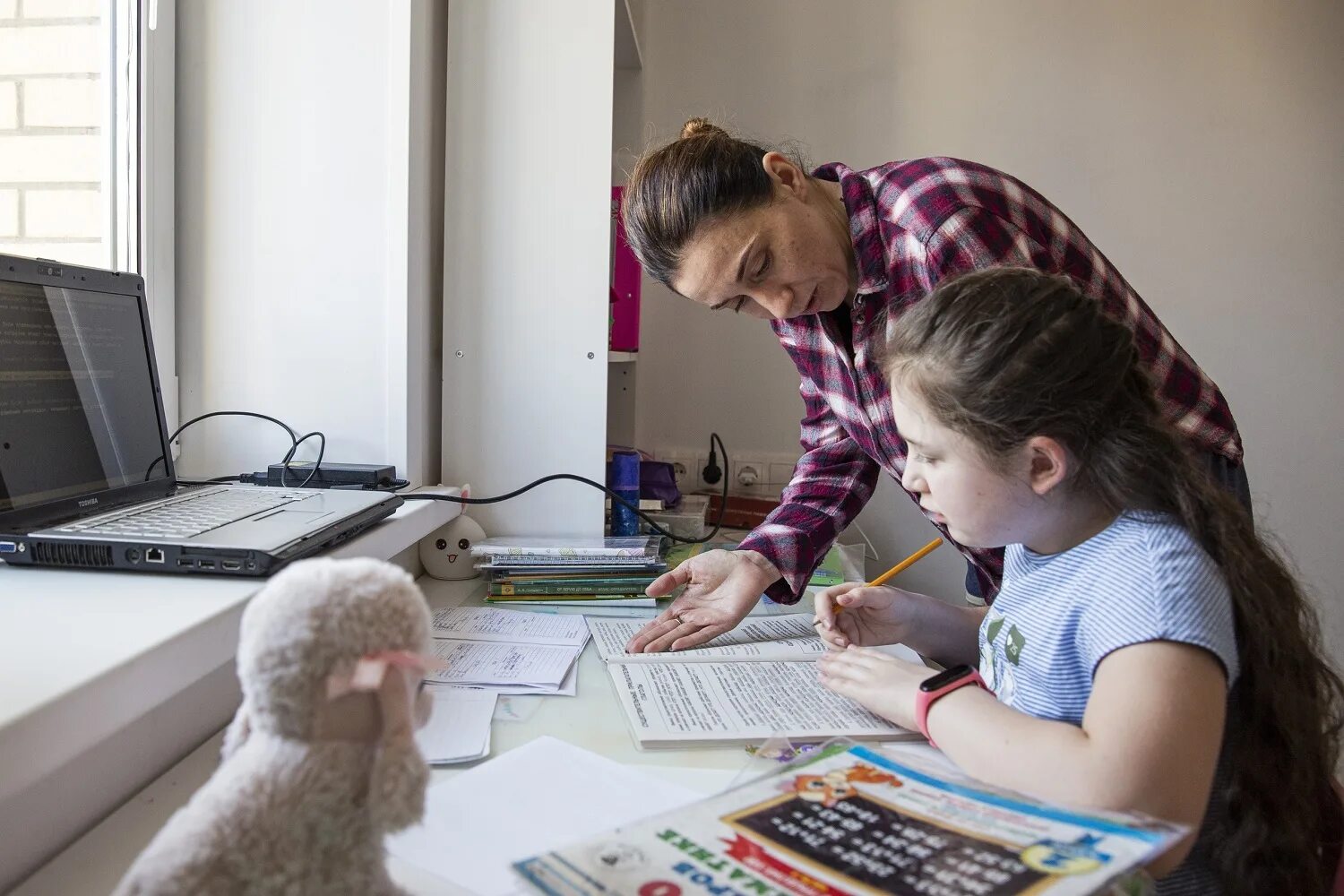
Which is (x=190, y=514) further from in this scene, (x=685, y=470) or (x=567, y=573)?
(x=685, y=470)

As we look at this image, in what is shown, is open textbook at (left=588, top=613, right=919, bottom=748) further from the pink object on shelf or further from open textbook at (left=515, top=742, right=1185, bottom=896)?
the pink object on shelf

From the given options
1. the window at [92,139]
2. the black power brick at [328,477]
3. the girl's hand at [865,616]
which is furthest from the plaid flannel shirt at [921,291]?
the window at [92,139]

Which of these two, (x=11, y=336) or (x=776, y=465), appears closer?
(x=11, y=336)

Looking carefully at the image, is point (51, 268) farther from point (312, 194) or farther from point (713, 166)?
point (713, 166)

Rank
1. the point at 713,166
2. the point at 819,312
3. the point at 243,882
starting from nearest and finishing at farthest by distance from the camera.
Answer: the point at 243,882 < the point at 713,166 < the point at 819,312

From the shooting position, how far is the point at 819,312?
112 centimetres

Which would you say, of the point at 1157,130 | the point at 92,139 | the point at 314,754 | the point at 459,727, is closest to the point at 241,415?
the point at 92,139

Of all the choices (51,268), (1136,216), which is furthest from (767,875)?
(1136,216)

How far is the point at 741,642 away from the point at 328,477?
0.59 metres

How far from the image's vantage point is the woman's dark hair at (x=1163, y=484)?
0.66 metres

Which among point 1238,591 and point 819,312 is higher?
point 819,312

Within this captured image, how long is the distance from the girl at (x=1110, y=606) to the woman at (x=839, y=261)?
0.16 m

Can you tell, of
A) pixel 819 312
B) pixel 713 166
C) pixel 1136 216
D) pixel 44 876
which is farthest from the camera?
pixel 1136 216

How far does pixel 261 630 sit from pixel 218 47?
1189mm
